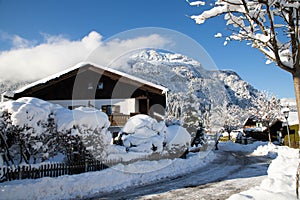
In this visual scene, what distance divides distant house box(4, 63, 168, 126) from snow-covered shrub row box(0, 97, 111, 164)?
359 inches

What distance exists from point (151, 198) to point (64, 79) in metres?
17.2

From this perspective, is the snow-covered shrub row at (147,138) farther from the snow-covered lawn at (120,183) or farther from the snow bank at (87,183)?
the snow-covered lawn at (120,183)

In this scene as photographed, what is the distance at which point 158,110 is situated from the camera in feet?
76.7

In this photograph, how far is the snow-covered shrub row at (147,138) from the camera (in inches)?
610

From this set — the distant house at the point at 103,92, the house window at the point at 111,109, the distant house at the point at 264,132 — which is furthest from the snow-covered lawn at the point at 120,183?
the distant house at the point at 264,132

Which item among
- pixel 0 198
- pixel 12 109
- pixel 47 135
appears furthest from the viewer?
pixel 47 135

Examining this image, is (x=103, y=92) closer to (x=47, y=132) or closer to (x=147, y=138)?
(x=147, y=138)

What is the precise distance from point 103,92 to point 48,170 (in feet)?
44.0

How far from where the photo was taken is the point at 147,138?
15906 mm

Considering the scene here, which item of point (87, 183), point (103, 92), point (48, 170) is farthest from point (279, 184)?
point (103, 92)

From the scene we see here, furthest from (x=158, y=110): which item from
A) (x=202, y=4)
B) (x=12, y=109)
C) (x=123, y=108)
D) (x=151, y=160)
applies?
(x=202, y=4)

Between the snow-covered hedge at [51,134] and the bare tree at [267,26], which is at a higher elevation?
the bare tree at [267,26]

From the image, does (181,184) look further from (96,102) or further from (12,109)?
(96,102)

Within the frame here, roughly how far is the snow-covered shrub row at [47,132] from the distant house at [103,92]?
29.9 ft
